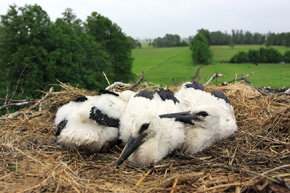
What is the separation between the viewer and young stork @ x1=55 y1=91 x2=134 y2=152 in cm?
227

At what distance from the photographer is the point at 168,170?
6.69ft

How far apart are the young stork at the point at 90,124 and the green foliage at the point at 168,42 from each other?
6334cm

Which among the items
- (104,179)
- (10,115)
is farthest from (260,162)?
(10,115)

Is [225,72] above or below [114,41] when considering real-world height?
below

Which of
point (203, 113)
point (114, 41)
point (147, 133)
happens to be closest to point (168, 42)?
point (114, 41)

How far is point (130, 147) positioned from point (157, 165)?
34 cm

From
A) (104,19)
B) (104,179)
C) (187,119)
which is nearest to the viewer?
(104,179)

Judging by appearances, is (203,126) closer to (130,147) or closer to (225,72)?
(130,147)

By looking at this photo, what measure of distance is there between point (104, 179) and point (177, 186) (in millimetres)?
709

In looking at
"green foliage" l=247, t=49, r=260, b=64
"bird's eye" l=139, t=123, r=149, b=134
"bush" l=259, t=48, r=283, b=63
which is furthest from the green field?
"bird's eye" l=139, t=123, r=149, b=134

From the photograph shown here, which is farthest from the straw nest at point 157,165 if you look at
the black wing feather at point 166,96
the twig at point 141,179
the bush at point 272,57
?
the bush at point 272,57

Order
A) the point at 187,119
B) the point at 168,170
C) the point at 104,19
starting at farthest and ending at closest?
1. the point at 104,19
2. the point at 187,119
3. the point at 168,170

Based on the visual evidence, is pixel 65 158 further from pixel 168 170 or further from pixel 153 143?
pixel 168 170

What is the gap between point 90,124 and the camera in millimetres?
2420
